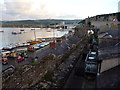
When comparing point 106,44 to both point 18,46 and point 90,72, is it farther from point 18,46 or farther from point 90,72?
A: point 18,46

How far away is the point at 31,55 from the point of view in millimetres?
15188

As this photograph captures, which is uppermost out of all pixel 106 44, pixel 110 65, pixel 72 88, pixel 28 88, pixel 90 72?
pixel 106 44

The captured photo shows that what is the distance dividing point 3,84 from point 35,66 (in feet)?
12.7

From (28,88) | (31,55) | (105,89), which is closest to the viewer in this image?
(105,89)

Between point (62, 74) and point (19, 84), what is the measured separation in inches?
195

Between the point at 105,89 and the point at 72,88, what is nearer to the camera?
the point at 105,89

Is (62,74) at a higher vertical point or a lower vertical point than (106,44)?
lower

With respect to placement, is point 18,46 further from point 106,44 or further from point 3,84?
point 106,44

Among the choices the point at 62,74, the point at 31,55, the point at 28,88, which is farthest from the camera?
the point at 31,55

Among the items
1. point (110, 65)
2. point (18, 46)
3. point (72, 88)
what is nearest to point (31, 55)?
point (72, 88)

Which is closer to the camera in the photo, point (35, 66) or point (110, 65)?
point (110, 65)

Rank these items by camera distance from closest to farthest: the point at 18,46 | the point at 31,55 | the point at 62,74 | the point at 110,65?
the point at 110,65 < the point at 62,74 < the point at 31,55 < the point at 18,46

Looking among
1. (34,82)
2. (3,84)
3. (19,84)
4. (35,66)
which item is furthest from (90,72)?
(3,84)

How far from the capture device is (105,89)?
19.7ft
